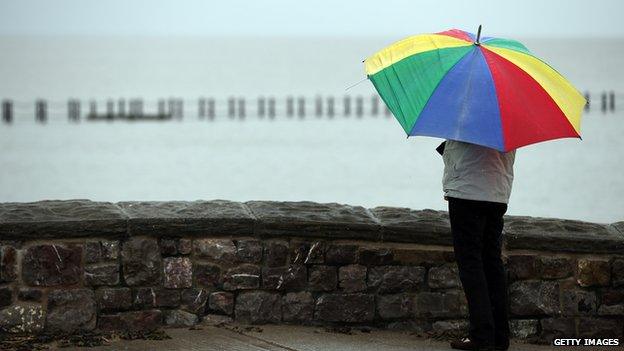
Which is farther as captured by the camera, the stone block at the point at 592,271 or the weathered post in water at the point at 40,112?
the weathered post in water at the point at 40,112

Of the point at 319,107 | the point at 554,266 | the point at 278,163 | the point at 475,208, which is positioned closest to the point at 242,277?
the point at 475,208

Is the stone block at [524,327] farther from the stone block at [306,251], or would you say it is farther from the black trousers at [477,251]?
the stone block at [306,251]

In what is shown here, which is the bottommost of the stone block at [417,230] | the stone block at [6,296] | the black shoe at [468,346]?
the black shoe at [468,346]

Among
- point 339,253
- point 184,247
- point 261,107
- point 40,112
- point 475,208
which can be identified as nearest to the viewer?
point 475,208

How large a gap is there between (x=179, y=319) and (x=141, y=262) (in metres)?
0.39

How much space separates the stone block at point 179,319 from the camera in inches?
259

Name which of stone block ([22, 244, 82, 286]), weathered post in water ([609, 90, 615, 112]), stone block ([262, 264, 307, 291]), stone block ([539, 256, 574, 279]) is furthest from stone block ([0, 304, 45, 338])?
weathered post in water ([609, 90, 615, 112])

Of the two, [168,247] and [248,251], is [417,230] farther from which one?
[168,247]

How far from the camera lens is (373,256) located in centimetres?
668

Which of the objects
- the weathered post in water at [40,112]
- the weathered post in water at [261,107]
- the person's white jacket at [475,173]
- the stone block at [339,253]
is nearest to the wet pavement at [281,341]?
the stone block at [339,253]

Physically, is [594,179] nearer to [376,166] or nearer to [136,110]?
[376,166]

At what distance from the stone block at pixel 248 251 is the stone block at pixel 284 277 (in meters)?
0.08

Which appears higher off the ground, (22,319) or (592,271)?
(592,271)

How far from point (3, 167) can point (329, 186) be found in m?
13.3
